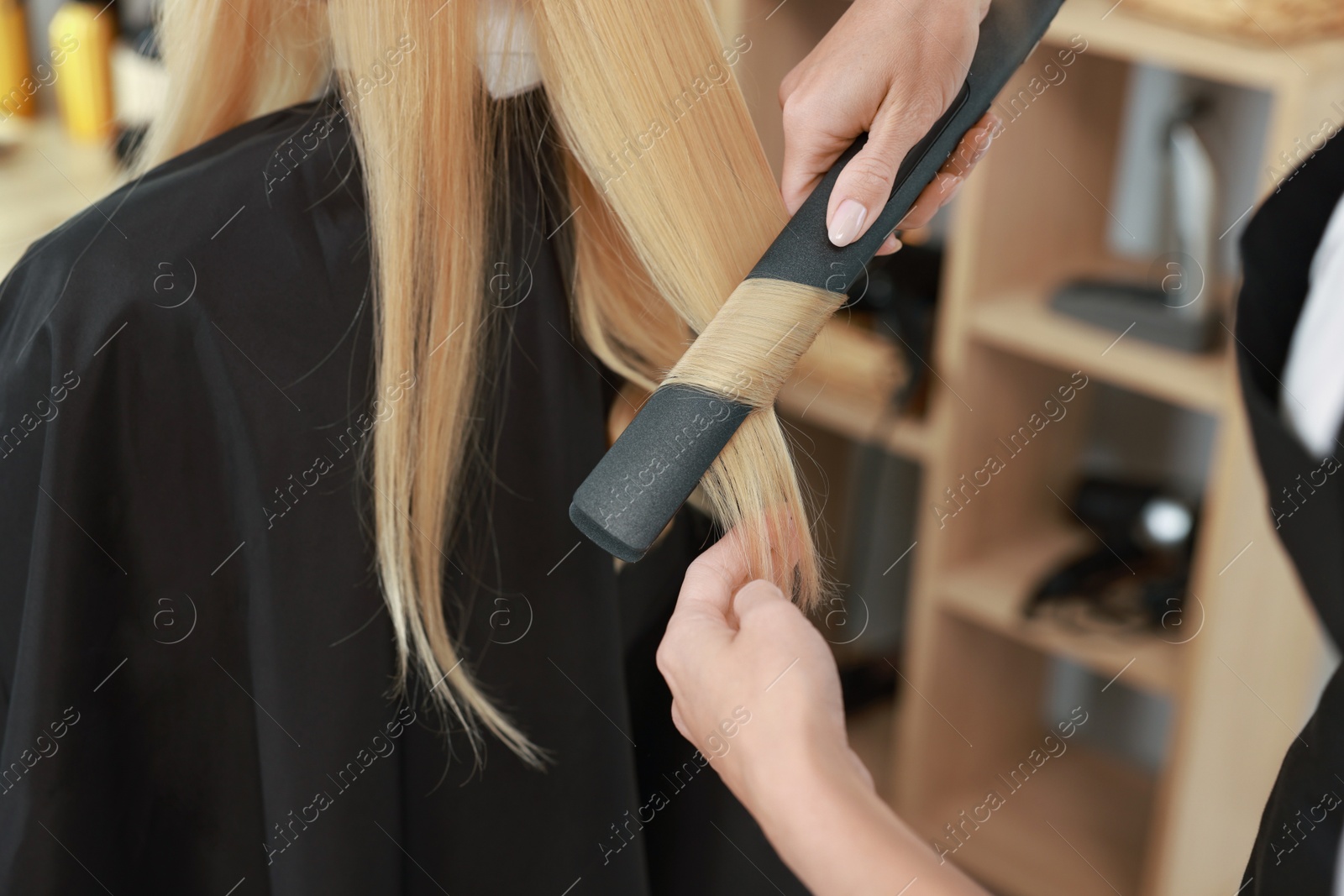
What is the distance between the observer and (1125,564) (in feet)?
5.19

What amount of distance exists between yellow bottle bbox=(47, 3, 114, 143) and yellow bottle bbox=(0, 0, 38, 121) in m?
0.05

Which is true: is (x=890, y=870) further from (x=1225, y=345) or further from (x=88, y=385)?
(x=1225, y=345)

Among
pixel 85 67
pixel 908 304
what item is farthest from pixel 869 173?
pixel 85 67

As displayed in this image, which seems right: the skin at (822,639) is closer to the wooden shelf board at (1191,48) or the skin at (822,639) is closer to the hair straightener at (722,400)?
the hair straightener at (722,400)

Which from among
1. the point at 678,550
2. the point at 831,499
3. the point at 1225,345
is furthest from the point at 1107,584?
the point at 678,550

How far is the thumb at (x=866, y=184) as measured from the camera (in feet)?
2.05

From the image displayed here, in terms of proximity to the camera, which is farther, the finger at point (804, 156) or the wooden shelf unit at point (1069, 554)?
the wooden shelf unit at point (1069, 554)

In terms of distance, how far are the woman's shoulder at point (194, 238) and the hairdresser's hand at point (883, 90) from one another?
29cm

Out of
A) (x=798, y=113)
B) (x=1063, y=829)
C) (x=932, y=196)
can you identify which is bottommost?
(x=1063, y=829)

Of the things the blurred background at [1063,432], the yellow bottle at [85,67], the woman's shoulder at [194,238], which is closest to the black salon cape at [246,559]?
the woman's shoulder at [194,238]

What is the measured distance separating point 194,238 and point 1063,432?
1340 mm

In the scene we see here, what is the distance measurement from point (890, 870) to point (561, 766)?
0.41 metres

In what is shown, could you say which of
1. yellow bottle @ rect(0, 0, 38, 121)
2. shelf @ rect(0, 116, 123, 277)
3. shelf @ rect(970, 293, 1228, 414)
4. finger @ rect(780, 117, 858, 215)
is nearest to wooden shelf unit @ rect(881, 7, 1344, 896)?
shelf @ rect(970, 293, 1228, 414)

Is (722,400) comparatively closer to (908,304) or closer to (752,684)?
(752,684)
